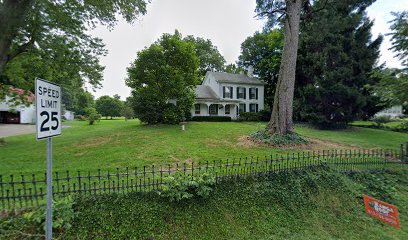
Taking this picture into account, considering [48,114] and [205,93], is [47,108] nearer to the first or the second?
[48,114]

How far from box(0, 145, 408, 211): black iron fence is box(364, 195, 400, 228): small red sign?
1763 millimetres

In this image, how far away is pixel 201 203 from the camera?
4.00 meters

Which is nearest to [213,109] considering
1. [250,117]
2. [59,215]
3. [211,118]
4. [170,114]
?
[211,118]

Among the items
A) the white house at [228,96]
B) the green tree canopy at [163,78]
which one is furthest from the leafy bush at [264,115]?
the green tree canopy at [163,78]

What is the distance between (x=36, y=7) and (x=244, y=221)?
9.46 meters

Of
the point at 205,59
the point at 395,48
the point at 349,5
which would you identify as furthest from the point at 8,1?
the point at 205,59

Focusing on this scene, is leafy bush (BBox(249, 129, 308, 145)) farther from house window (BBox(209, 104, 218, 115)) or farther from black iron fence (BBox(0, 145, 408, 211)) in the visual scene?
house window (BBox(209, 104, 218, 115))

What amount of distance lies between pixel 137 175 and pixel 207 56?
1467 inches

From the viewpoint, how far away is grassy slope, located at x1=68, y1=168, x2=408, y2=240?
3447mm

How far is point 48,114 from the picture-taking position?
219 centimetres

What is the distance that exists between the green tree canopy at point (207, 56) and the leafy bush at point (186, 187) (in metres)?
36.6

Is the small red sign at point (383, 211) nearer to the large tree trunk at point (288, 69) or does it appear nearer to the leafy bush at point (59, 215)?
the leafy bush at point (59, 215)

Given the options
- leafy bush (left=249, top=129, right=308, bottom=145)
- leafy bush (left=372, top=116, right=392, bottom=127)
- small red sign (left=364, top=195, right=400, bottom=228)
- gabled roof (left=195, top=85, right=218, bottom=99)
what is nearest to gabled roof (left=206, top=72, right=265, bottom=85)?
gabled roof (left=195, top=85, right=218, bottom=99)

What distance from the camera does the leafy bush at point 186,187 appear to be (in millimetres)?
3824
